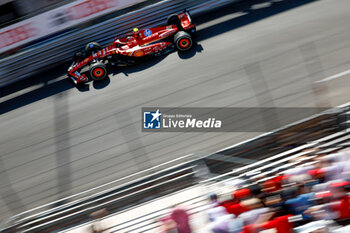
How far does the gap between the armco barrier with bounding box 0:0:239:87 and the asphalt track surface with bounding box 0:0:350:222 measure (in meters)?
0.30

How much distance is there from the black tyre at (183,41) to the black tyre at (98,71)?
174 cm

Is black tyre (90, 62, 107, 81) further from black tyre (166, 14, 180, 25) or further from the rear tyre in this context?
black tyre (166, 14, 180, 25)

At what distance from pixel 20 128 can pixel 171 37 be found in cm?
394

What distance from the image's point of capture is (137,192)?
4.77 m

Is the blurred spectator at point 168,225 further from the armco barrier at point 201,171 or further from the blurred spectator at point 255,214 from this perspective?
the blurred spectator at point 255,214

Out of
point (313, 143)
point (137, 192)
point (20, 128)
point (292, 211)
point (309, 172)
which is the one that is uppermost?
point (20, 128)

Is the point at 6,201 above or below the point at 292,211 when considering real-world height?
above

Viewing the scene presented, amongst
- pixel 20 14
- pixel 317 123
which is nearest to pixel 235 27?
pixel 317 123

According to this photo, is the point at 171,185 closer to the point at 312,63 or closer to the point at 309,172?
the point at 309,172

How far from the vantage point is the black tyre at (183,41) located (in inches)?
309

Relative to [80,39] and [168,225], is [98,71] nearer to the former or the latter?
[80,39]
